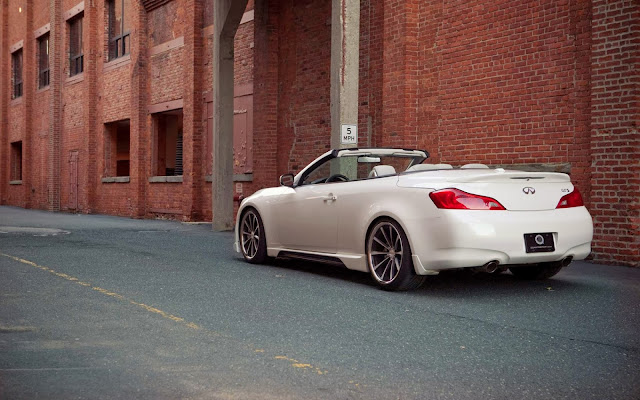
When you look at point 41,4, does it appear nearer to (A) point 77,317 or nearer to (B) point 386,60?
(B) point 386,60

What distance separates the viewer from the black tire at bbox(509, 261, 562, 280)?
7820 millimetres

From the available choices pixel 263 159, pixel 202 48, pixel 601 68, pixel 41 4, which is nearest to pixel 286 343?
pixel 601 68

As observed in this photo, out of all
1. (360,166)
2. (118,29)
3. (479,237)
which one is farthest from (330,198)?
(118,29)

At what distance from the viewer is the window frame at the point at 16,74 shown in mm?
35969

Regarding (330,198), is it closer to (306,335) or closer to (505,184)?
(505,184)

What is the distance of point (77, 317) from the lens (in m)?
5.85

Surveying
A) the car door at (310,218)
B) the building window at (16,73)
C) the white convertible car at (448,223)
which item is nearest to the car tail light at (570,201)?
the white convertible car at (448,223)

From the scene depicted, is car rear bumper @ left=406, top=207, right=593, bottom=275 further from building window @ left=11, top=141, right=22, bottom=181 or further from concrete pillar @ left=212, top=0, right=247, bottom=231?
building window @ left=11, top=141, right=22, bottom=181

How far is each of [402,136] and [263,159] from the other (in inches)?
201

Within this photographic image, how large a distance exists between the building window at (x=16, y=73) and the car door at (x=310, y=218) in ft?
100

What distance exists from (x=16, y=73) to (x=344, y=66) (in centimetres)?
2960

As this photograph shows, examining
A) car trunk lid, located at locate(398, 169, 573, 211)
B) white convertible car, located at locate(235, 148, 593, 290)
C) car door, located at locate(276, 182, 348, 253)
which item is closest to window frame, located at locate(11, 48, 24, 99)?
car door, located at locate(276, 182, 348, 253)

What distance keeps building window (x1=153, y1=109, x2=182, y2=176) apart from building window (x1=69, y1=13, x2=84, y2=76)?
6.74 metres

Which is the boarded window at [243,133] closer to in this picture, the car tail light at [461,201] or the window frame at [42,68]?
the car tail light at [461,201]
